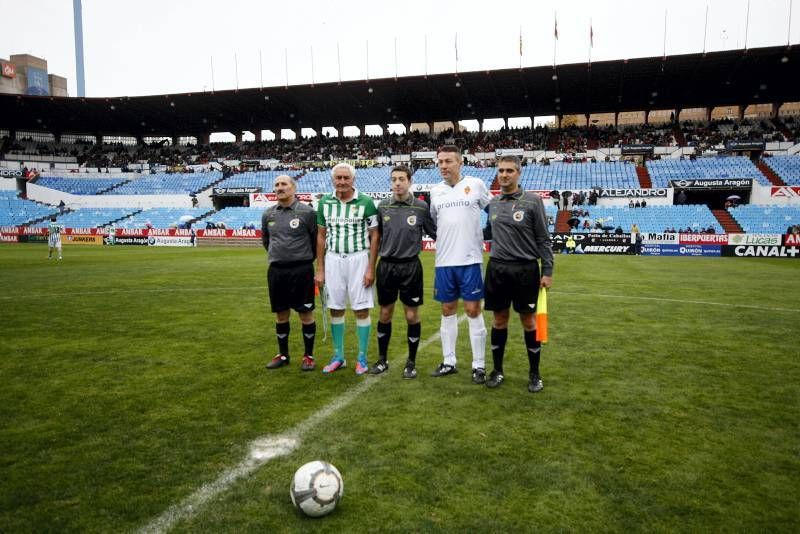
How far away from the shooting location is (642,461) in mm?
3469

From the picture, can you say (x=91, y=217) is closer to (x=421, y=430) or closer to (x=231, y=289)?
(x=231, y=289)

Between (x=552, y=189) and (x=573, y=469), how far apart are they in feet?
119

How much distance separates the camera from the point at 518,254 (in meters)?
5.04

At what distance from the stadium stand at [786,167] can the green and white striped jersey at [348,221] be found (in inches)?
1524

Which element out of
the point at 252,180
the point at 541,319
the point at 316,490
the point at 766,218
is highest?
the point at 252,180

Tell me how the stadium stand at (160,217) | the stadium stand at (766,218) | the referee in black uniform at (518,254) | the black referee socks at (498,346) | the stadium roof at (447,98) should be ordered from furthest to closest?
the stadium stand at (160,217), the stadium roof at (447,98), the stadium stand at (766,218), the black referee socks at (498,346), the referee in black uniform at (518,254)

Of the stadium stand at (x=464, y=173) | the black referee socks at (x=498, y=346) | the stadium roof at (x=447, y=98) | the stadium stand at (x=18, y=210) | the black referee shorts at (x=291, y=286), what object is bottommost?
the black referee socks at (x=498, y=346)

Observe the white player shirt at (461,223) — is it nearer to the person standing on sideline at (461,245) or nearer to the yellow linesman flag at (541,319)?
the person standing on sideline at (461,245)

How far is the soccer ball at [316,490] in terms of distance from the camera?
2.82m

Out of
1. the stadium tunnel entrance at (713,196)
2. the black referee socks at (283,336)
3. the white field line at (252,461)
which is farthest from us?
the stadium tunnel entrance at (713,196)

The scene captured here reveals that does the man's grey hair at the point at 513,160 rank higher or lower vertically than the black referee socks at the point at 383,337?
higher

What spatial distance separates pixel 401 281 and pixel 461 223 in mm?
899

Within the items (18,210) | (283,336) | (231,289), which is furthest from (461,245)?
(18,210)

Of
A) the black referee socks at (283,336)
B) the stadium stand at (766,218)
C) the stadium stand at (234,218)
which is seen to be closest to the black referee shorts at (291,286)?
the black referee socks at (283,336)
